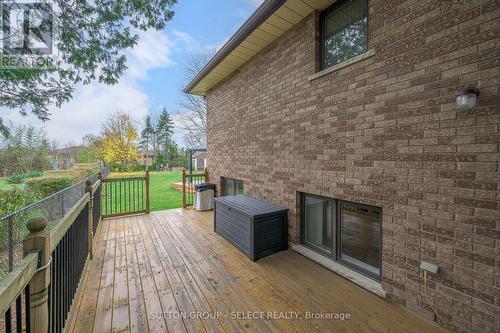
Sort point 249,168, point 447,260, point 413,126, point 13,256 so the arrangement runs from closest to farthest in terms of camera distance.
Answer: point 13,256, point 447,260, point 413,126, point 249,168

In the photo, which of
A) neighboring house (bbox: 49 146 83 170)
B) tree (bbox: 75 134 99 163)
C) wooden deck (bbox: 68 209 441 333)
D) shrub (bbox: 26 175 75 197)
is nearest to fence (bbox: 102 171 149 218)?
shrub (bbox: 26 175 75 197)

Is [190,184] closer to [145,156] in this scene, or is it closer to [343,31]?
[343,31]

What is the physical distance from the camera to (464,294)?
2068mm

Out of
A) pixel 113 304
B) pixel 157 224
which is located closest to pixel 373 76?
pixel 113 304

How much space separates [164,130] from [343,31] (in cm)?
3932

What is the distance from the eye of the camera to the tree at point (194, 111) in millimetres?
16500

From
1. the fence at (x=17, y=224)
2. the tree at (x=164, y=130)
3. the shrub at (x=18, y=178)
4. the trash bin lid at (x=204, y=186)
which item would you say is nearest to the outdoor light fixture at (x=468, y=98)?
the fence at (x=17, y=224)

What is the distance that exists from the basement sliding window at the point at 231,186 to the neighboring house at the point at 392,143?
165 cm

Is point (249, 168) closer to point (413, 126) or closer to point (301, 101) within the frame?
point (301, 101)

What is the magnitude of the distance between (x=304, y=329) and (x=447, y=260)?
5.13ft

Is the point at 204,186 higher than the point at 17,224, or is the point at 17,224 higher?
the point at 17,224

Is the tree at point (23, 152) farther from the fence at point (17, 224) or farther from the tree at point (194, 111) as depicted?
the fence at point (17, 224)

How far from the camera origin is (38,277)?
4.84 feet

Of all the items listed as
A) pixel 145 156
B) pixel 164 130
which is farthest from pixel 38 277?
pixel 164 130
